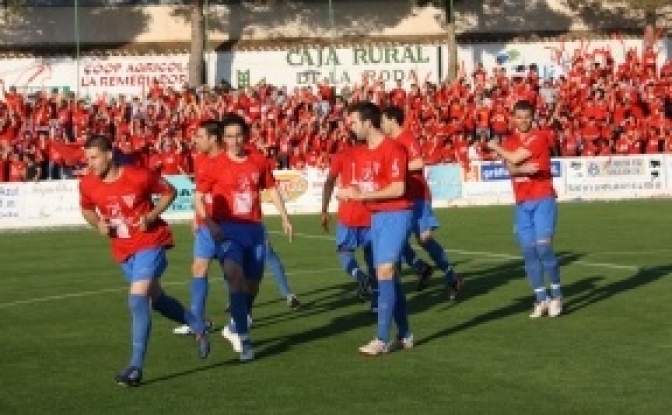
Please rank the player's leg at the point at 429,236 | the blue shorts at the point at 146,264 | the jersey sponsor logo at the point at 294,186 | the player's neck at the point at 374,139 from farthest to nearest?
the jersey sponsor logo at the point at 294,186 → the player's leg at the point at 429,236 → the player's neck at the point at 374,139 → the blue shorts at the point at 146,264

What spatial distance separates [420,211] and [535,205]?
254cm

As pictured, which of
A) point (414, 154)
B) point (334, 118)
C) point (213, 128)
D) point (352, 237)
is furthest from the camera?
point (334, 118)

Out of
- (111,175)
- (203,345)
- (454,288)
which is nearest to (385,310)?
(203,345)

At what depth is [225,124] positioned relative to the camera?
15.0 metres

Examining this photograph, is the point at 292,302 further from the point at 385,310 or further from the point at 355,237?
the point at 385,310

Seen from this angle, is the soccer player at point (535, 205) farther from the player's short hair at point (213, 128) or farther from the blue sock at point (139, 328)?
the blue sock at point (139, 328)

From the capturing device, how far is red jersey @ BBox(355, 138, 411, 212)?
1454 centimetres

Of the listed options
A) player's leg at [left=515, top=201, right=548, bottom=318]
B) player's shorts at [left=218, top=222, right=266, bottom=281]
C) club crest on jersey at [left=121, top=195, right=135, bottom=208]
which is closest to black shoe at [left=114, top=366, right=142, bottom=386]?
club crest on jersey at [left=121, top=195, right=135, bottom=208]

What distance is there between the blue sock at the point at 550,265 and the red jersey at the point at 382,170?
299cm

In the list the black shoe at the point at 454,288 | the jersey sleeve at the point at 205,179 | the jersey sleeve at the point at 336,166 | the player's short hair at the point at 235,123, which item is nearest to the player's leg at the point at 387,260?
the player's short hair at the point at 235,123

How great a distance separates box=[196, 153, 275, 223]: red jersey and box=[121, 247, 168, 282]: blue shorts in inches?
60.7

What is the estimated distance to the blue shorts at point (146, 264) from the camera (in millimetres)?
13523

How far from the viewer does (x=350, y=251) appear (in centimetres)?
1911

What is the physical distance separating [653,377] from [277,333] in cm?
490
